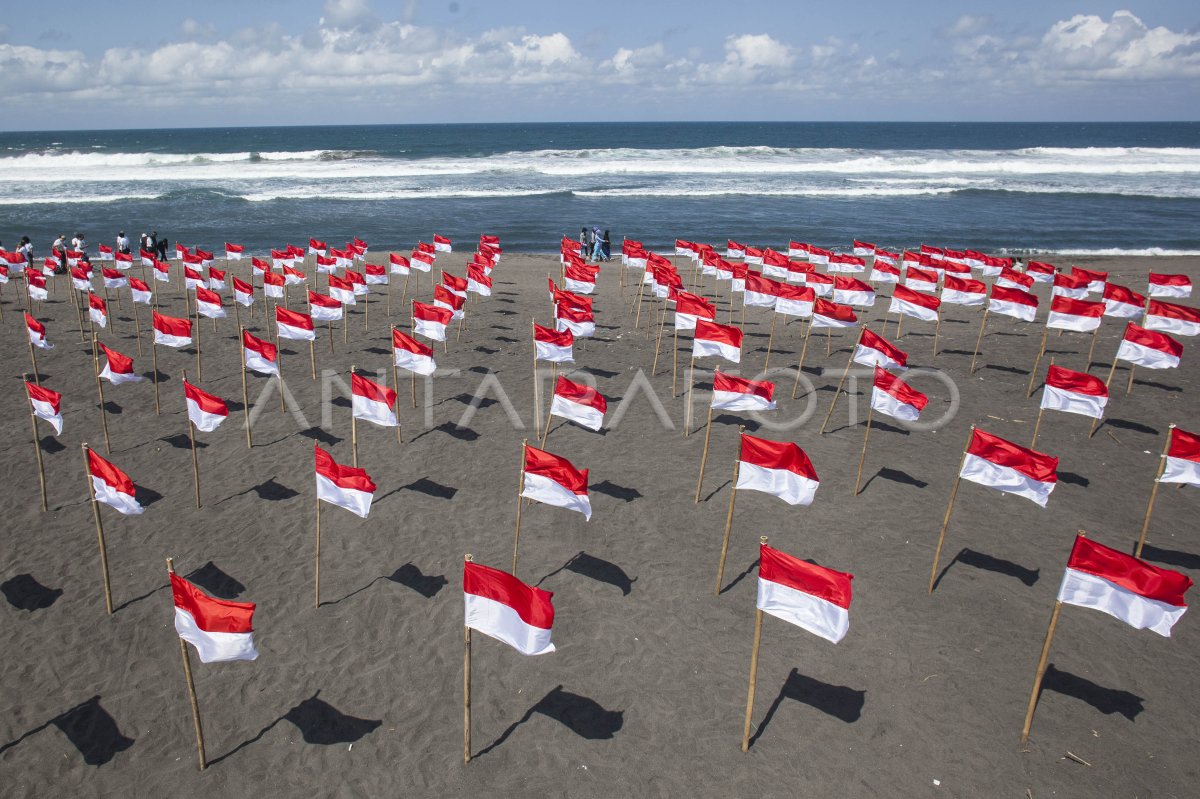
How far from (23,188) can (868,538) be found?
2697 inches

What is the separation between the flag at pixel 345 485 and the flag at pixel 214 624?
2.66 meters

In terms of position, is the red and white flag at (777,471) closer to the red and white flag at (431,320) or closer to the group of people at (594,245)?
the red and white flag at (431,320)

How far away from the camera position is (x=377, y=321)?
73.3ft

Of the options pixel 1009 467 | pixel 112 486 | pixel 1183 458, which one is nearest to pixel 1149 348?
pixel 1183 458

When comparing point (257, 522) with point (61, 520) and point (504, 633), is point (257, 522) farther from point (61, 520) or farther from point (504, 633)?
point (504, 633)

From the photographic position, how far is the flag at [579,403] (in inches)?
463

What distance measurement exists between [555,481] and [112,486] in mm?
5559

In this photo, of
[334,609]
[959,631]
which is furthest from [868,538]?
[334,609]

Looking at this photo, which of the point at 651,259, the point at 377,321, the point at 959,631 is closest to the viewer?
the point at 959,631

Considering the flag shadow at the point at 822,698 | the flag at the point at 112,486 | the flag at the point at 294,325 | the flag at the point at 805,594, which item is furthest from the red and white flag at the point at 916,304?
the flag at the point at 112,486

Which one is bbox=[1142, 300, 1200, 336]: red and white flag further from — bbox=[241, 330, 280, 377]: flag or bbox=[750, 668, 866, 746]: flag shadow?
bbox=[241, 330, 280, 377]: flag

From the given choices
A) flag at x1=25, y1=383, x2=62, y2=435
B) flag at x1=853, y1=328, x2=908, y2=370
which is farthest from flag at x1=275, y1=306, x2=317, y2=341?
flag at x1=853, y1=328, x2=908, y2=370

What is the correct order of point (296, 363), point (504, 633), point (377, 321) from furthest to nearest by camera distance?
point (377, 321) < point (296, 363) < point (504, 633)

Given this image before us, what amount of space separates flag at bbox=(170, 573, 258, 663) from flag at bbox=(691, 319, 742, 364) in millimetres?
9466
